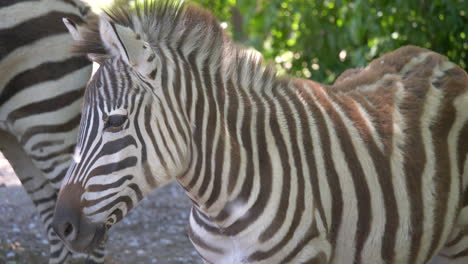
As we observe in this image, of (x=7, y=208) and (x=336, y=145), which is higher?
(x=336, y=145)

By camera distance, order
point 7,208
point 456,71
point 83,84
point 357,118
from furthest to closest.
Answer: point 7,208 < point 83,84 < point 456,71 < point 357,118

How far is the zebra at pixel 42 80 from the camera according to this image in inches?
183

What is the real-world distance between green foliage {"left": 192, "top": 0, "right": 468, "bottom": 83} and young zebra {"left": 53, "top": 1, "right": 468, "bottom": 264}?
3.03m

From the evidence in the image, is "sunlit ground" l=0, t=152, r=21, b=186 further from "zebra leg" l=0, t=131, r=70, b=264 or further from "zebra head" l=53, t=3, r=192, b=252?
"zebra head" l=53, t=3, r=192, b=252

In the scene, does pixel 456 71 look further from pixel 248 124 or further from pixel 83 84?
pixel 83 84

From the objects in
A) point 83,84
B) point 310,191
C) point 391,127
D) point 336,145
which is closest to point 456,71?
point 391,127

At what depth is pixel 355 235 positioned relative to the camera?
3137 mm

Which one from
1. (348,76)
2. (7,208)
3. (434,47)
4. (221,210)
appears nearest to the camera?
(221,210)

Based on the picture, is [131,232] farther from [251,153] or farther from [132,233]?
[251,153]

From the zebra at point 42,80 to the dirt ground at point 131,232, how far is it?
1400 millimetres

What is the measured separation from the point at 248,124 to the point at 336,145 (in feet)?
1.40

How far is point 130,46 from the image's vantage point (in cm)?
281

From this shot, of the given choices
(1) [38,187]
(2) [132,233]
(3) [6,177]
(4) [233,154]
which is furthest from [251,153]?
(3) [6,177]

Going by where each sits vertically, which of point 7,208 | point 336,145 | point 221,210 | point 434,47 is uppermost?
point 336,145
